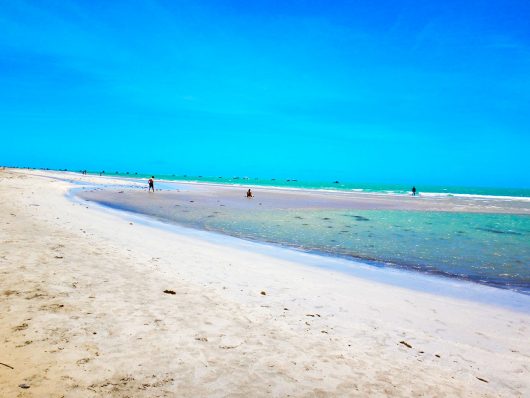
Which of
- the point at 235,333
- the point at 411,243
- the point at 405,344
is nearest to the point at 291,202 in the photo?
the point at 411,243

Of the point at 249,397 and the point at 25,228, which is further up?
the point at 25,228

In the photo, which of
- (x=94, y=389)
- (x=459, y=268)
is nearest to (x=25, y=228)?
(x=94, y=389)

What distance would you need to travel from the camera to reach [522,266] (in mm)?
12703

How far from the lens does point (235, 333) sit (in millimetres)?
5879

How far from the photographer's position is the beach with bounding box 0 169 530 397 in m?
4.46

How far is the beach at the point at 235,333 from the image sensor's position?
4.46 metres

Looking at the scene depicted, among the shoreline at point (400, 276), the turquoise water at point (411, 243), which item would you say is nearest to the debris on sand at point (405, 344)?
the shoreline at point (400, 276)

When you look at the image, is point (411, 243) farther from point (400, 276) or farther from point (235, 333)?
point (235, 333)

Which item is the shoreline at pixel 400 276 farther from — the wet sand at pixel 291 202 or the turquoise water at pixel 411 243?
the wet sand at pixel 291 202

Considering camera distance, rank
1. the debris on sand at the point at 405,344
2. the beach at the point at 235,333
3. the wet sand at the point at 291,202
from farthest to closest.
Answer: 1. the wet sand at the point at 291,202
2. the debris on sand at the point at 405,344
3. the beach at the point at 235,333

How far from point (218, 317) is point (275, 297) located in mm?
1808

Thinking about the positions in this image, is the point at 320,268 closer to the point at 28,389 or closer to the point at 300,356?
the point at 300,356

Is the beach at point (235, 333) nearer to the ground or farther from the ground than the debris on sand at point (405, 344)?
farther from the ground

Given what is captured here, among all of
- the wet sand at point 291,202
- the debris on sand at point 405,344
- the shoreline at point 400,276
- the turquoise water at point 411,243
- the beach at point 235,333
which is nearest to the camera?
the beach at point 235,333
